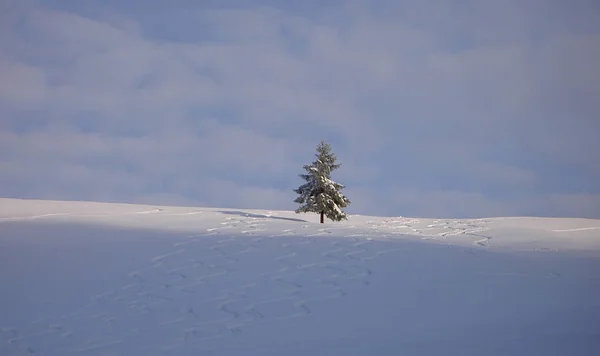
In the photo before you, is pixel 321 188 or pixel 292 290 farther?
pixel 321 188

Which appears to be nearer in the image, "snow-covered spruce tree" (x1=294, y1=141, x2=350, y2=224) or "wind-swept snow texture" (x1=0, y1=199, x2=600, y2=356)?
"wind-swept snow texture" (x1=0, y1=199, x2=600, y2=356)

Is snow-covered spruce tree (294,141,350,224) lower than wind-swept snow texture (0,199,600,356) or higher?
higher

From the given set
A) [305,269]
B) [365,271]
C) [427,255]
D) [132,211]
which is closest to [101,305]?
[305,269]

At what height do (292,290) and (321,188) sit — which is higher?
(321,188)

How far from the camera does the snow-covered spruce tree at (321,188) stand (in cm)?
2481

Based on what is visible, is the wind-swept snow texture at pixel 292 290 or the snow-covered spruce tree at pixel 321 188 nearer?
the wind-swept snow texture at pixel 292 290

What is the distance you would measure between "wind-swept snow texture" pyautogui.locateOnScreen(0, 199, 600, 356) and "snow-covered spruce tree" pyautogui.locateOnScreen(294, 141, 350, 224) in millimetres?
1611

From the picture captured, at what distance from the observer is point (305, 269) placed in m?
16.4

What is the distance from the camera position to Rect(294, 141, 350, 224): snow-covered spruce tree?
24.8 m

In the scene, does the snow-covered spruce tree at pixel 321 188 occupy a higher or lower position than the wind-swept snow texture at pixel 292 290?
higher

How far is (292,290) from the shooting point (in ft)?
47.9

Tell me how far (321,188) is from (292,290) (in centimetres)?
1069

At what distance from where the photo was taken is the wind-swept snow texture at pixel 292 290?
36.0 ft

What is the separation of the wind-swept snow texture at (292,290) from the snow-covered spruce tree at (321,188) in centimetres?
161
